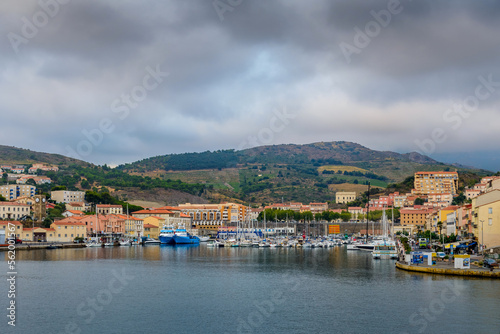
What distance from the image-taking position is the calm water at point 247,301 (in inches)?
912

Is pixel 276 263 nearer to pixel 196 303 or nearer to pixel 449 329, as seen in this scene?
pixel 196 303

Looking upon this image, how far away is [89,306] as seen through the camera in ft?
89.7

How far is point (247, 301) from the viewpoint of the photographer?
2920 cm

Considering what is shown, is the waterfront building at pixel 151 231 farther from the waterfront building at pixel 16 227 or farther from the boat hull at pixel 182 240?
the waterfront building at pixel 16 227

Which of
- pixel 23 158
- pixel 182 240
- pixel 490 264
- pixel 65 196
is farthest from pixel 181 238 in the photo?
pixel 23 158

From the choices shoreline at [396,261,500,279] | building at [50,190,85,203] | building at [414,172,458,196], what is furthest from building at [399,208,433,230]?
shoreline at [396,261,500,279]

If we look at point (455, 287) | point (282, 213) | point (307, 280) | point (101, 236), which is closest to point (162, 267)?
point (307, 280)

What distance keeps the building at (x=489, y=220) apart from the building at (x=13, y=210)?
226ft

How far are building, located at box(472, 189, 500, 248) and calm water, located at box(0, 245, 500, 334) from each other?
31.3ft

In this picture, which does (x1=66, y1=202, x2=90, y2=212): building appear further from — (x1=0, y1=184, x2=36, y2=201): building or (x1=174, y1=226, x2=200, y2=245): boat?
(x1=174, y1=226, x2=200, y2=245): boat

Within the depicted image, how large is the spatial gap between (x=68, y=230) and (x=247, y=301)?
5616cm

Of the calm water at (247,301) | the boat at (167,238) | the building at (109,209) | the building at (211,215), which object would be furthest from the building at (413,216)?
the calm water at (247,301)

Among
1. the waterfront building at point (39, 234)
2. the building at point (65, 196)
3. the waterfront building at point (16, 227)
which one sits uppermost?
the building at point (65, 196)

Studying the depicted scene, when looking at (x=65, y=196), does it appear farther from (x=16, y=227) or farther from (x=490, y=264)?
(x=490, y=264)
